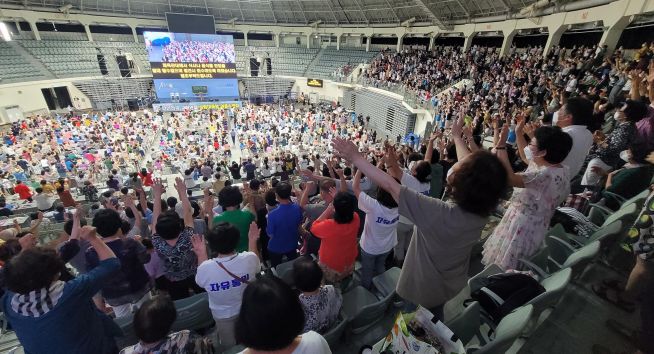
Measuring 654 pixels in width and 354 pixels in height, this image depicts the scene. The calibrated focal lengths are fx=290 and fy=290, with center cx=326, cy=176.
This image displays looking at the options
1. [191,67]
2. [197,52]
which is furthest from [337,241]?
[197,52]

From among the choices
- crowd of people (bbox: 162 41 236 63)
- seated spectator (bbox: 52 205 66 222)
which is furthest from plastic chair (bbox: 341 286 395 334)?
crowd of people (bbox: 162 41 236 63)

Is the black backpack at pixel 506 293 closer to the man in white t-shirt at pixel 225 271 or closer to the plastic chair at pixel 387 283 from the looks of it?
the plastic chair at pixel 387 283

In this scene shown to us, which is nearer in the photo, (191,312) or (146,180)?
(191,312)

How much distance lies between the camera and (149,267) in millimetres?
2943

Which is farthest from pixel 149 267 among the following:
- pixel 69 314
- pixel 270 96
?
pixel 270 96

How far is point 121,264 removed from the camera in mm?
2623

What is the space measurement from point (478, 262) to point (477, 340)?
1268 mm

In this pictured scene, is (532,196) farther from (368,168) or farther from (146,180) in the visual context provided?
(146,180)

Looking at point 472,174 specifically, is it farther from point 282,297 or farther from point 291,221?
point 291,221

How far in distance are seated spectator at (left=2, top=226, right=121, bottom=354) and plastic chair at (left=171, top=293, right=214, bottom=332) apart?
647 mm

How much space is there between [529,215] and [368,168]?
6.29 feet

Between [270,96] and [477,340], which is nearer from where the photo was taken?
[477,340]

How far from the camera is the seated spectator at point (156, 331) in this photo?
5.08 ft

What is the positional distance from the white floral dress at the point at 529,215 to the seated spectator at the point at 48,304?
3198 mm
